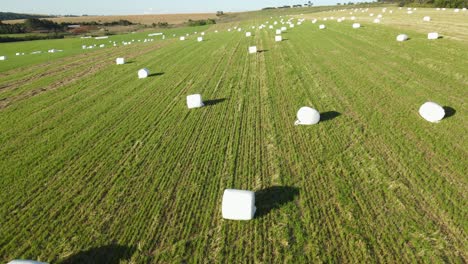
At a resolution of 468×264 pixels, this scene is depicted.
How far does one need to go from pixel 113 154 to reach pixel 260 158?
6662mm

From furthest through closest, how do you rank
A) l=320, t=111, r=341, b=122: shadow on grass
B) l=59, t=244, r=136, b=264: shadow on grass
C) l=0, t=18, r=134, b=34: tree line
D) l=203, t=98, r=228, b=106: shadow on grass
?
l=0, t=18, r=134, b=34: tree line
l=203, t=98, r=228, b=106: shadow on grass
l=320, t=111, r=341, b=122: shadow on grass
l=59, t=244, r=136, b=264: shadow on grass

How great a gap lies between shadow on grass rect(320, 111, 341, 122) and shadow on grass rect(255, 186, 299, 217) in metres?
6.41

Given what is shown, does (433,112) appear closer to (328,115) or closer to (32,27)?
(328,115)

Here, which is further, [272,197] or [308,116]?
[308,116]

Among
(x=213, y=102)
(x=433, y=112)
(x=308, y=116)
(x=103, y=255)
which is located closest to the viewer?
(x=103, y=255)

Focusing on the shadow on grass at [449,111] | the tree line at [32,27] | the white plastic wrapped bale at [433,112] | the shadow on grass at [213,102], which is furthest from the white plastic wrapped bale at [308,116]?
the tree line at [32,27]

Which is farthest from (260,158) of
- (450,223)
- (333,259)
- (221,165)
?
(450,223)

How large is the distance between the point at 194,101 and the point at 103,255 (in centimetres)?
1157

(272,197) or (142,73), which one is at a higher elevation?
(142,73)

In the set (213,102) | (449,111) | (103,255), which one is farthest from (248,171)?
(449,111)

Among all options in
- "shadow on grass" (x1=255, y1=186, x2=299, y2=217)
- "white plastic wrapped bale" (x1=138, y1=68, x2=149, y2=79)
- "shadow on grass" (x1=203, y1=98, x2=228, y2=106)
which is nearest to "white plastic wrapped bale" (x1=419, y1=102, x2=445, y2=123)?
"shadow on grass" (x1=255, y1=186, x2=299, y2=217)

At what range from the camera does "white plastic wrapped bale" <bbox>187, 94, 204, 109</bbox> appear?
18.1 m

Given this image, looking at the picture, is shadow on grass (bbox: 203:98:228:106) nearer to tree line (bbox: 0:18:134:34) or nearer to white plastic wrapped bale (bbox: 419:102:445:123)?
white plastic wrapped bale (bbox: 419:102:445:123)

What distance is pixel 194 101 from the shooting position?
18.2m
